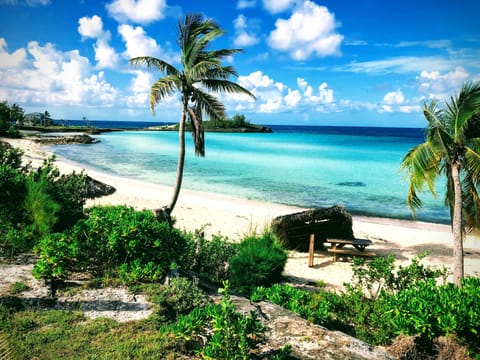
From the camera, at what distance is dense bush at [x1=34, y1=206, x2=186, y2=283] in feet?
14.0

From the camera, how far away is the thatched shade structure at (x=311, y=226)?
426 inches

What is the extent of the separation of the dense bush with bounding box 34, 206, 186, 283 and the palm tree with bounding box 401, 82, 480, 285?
5.85 meters

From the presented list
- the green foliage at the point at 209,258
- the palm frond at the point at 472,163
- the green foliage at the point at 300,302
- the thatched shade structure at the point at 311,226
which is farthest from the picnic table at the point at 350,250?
the green foliage at the point at 300,302

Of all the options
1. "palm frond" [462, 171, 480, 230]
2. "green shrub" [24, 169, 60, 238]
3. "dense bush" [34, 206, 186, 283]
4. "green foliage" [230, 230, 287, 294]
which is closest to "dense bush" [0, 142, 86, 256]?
"green shrub" [24, 169, 60, 238]

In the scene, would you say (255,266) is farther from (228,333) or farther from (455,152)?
(455,152)

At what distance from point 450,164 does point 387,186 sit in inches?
812

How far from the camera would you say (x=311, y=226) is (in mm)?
11102

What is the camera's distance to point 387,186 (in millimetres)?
26906

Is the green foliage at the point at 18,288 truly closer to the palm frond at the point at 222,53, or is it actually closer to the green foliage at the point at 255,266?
the green foliage at the point at 255,266

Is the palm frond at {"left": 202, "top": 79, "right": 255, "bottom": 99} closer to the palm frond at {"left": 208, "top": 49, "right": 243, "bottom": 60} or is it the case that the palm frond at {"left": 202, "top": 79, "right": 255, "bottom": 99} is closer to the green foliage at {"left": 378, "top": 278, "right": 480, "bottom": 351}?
the palm frond at {"left": 208, "top": 49, "right": 243, "bottom": 60}

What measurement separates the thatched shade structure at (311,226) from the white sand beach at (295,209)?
43 centimetres

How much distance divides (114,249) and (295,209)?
1379cm

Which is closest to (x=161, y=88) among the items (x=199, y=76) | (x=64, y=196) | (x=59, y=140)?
(x=199, y=76)

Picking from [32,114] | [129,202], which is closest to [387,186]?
[129,202]
